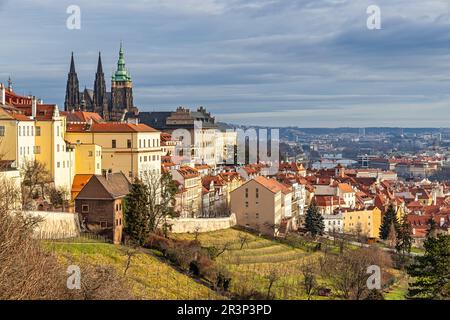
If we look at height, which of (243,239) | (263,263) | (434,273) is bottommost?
(263,263)

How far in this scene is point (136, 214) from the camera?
34.7m

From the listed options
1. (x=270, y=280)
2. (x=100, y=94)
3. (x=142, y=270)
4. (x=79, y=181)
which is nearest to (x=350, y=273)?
(x=270, y=280)

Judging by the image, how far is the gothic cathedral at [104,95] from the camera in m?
104

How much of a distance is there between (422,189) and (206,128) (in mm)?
36365

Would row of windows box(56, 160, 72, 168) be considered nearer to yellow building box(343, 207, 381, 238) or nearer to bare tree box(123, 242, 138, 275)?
bare tree box(123, 242, 138, 275)

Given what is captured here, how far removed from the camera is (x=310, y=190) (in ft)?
238

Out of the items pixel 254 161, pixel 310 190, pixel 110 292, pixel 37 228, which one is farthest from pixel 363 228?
pixel 110 292

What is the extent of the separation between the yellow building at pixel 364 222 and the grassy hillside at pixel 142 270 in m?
36.7

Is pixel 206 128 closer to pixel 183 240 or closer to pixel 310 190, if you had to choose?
pixel 310 190

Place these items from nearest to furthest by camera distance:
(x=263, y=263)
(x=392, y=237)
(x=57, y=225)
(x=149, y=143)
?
(x=57, y=225) < (x=263, y=263) < (x=149, y=143) < (x=392, y=237)

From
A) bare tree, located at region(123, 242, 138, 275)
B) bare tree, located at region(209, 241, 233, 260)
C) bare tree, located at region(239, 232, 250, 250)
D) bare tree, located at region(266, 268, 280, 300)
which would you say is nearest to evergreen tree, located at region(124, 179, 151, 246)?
bare tree, located at region(123, 242, 138, 275)

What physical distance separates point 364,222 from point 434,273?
141 ft

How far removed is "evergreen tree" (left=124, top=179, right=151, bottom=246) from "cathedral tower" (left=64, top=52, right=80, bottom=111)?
227 ft

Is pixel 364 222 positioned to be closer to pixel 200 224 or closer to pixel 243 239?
pixel 243 239
